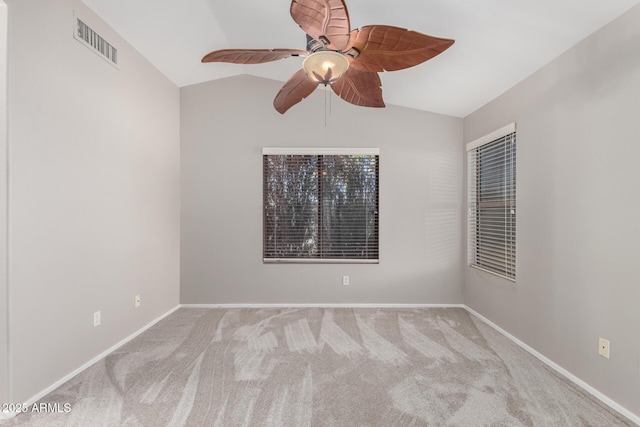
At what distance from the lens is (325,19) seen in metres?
1.34

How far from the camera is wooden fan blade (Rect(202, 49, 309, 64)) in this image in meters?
1.62

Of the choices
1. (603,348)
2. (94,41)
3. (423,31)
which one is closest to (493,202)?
(603,348)

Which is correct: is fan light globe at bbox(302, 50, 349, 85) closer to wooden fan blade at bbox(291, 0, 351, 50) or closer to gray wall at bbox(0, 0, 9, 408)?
wooden fan blade at bbox(291, 0, 351, 50)

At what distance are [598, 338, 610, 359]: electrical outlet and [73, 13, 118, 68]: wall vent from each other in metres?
4.14

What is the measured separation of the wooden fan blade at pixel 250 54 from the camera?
5.31ft

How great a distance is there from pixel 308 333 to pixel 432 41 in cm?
260

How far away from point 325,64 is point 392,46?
0.34 metres

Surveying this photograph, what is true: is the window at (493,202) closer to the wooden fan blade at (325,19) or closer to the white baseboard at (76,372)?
the wooden fan blade at (325,19)

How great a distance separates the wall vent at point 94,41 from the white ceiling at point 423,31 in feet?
0.61

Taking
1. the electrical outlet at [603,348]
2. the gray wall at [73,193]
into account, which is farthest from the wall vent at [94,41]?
the electrical outlet at [603,348]

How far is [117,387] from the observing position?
6.77ft

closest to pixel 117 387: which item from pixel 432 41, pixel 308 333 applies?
pixel 308 333

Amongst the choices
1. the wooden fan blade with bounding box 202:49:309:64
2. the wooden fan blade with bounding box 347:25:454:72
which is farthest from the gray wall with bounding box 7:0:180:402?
the wooden fan blade with bounding box 347:25:454:72

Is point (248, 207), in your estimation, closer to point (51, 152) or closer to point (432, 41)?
point (51, 152)
